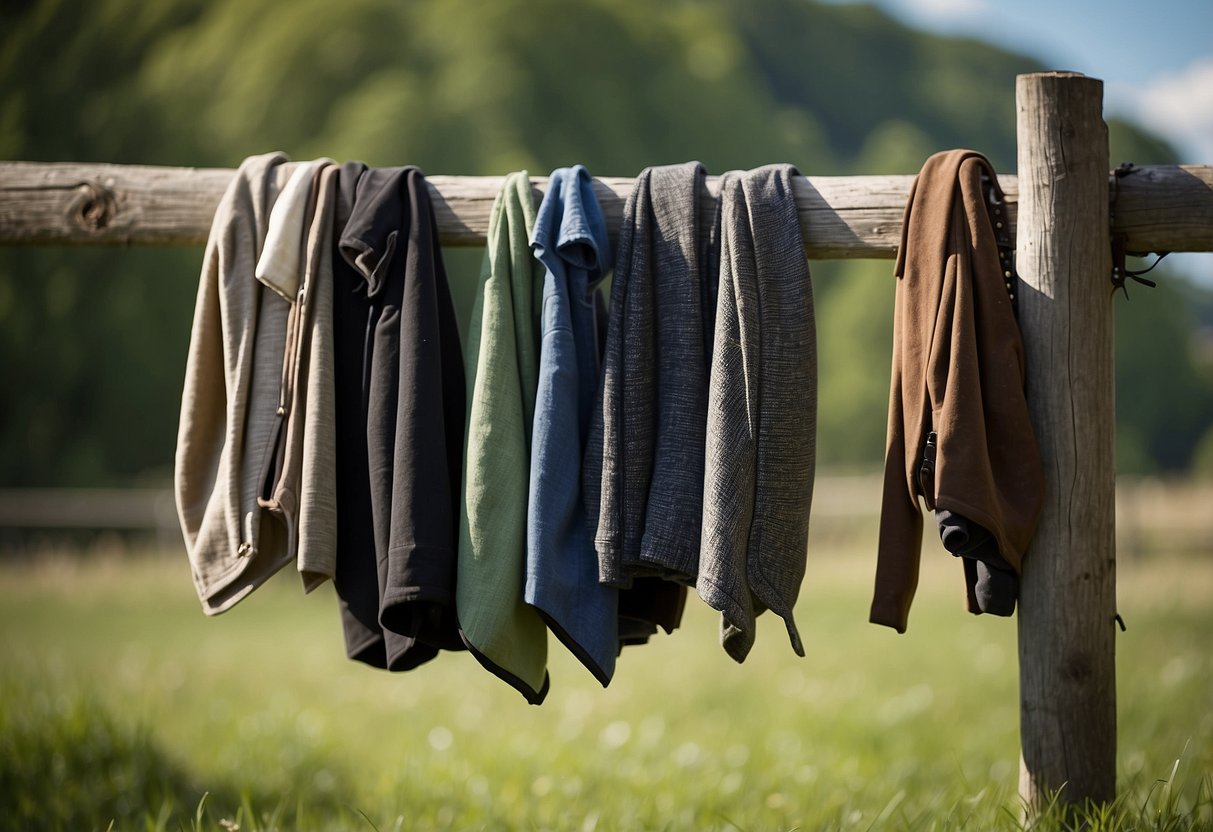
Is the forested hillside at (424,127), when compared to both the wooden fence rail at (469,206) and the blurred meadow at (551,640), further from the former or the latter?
the wooden fence rail at (469,206)

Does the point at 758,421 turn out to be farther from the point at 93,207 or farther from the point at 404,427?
the point at 93,207

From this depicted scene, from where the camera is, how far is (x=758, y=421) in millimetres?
2271

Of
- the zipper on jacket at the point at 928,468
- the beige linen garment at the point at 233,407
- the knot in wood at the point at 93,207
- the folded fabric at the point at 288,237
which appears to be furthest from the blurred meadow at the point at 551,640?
the knot in wood at the point at 93,207

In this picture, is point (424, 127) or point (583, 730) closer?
point (583, 730)

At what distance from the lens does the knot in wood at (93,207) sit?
2785 mm

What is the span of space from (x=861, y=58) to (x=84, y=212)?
906 inches

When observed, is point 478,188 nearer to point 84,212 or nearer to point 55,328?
point 84,212

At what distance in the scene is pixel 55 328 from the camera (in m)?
17.4

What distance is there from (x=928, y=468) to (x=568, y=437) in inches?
30.3

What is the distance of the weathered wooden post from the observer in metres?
2.28

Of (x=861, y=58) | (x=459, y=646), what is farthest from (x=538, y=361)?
(x=861, y=58)

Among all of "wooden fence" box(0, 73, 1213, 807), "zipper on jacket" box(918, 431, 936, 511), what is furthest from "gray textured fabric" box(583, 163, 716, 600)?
"wooden fence" box(0, 73, 1213, 807)

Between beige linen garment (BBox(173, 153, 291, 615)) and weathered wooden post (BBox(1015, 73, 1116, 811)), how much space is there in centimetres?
170

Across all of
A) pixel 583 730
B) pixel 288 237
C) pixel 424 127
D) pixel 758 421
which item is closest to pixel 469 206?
pixel 288 237
